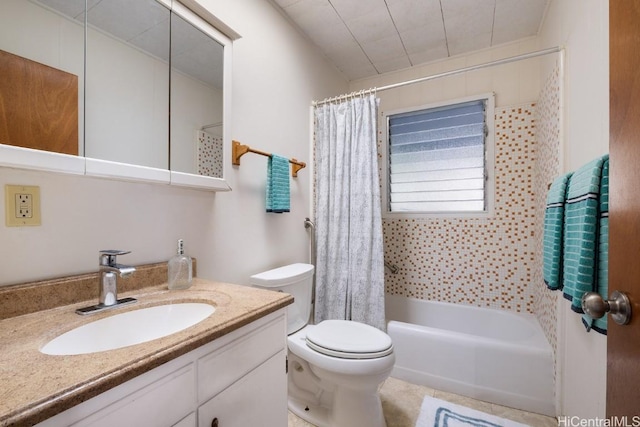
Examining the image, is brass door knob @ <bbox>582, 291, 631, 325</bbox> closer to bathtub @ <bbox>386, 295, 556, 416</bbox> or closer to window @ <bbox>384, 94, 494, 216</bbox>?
bathtub @ <bbox>386, 295, 556, 416</bbox>

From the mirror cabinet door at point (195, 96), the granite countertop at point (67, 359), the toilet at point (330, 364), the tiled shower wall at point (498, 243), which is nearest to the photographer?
the granite countertop at point (67, 359)

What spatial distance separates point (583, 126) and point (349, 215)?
130 cm

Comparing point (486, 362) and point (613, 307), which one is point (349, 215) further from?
point (613, 307)

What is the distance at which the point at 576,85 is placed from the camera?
1.35 meters

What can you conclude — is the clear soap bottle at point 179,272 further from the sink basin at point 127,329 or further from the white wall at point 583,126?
the white wall at point 583,126

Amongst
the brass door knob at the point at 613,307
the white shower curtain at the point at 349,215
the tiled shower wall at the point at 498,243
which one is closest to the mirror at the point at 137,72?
the white shower curtain at the point at 349,215

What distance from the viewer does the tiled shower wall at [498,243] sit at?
216 centimetres

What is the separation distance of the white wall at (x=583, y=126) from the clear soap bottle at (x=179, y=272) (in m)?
1.54

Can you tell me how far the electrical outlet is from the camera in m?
0.77

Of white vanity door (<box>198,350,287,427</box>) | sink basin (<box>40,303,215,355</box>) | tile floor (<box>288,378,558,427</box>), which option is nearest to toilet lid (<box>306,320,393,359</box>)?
white vanity door (<box>198,350,287,427</box>)

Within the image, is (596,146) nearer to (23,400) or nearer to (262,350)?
(262,350)

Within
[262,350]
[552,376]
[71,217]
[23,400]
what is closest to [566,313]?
[552,376]

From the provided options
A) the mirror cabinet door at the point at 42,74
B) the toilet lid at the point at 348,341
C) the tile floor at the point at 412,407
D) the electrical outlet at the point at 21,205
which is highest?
the mirror cabinet door at the point at 42,74

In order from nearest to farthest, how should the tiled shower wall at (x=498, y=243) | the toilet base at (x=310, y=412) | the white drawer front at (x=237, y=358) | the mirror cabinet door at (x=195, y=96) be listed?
the white drawer front at (x=237, y=358), the mirror cabinet door at (x=195, y=96), the toilet base at (x=310, y=412), the tiled shower wall at (x=498, y=243)
